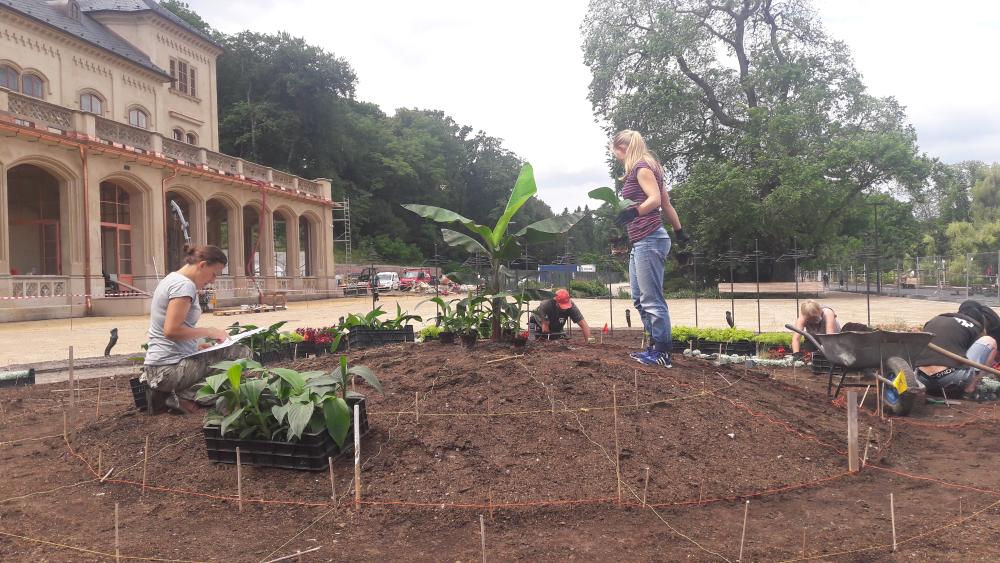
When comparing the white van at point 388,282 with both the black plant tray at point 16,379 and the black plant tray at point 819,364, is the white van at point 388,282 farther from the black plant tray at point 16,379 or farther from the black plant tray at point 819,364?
the black plant tray at point 819,364

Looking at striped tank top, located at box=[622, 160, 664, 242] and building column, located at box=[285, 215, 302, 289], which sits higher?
building column, located at box=[285, 215, 302, 289]

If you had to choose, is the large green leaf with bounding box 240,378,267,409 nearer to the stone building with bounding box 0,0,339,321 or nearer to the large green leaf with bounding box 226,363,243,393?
the large green leaf with bounding box 226,363,243,393

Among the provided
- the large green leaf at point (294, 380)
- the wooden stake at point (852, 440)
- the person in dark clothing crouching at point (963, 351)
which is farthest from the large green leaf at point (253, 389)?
the person in dark clothing crouching at point (963, 351)

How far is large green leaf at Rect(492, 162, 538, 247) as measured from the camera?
5.01m

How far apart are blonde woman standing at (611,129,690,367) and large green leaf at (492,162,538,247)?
84 cm

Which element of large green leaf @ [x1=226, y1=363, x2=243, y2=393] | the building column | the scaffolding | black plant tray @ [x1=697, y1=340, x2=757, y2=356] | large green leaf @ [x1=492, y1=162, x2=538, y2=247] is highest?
the scaffolding

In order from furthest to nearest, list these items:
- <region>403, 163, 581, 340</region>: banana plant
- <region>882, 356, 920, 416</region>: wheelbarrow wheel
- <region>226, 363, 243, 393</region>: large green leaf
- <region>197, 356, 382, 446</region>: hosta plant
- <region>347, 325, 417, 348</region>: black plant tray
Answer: <region>347, 325, 417, 348</region>: black plant tray < <region>403, 163, 581, 340</region>: banana plant < <region>882, 356, 920, 416</region>: wheelbarrow wheel < <region>226, 363, 243, 393</region>: large green leaf < <region>197, 356, 382, 446</region>: hosta plant

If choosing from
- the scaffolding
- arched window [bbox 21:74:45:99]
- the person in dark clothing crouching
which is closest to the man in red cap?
the person in dark clothing crouching

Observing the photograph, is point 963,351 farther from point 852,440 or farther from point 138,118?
point 138,118

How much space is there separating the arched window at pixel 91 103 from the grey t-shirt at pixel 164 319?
77.4ft

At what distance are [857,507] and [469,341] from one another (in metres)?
3.10

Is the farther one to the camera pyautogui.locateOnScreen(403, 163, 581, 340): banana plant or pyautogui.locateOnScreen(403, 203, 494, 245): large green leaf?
pyautogui.locateOnScreen(403, 163, 581, 340): banana plant

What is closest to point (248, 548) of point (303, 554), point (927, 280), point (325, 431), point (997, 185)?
point (303, 554)

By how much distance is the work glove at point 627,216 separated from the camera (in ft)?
14.8
